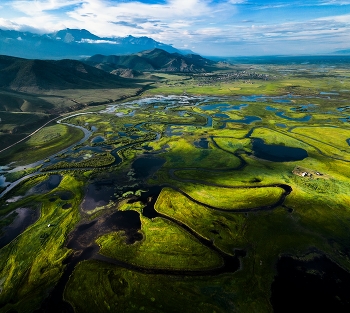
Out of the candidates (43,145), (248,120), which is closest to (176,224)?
(43,145)

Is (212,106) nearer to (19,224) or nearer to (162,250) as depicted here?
(162,250)

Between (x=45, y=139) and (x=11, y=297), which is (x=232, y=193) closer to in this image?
(x=11, y=297)

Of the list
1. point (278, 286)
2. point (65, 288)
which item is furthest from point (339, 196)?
point (65, 288)

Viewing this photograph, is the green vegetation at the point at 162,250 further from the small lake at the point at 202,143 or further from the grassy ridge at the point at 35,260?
the small lake at the point at 202,143

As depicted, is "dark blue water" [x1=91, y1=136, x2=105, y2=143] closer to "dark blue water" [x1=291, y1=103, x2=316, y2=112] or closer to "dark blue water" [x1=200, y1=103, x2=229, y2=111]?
"dark blue water" [x1=200, y1=103, x2=229, y2=111]

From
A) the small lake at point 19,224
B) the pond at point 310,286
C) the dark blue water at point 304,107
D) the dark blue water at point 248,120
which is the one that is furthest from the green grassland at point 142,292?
the dark blue water at point 304,107
